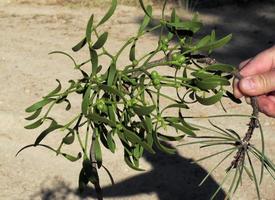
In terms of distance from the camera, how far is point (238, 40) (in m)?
6.36

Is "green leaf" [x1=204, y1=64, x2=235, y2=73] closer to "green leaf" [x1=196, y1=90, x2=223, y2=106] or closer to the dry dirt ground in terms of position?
"green leaf" [x1=196, y1=90, x2=223, y2=106]

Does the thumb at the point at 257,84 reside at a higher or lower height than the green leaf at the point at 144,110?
lower

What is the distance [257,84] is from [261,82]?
44 millimetres

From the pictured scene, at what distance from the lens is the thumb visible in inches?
70.2

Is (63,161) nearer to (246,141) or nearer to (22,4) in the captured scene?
(246,141)

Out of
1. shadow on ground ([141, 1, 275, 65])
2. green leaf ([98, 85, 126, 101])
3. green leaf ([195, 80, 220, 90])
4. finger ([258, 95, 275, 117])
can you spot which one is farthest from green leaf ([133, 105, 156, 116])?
shadow on ground ([141, 1, 275, 65])

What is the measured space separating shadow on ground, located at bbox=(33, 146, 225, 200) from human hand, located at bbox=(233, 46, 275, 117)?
5.97ft

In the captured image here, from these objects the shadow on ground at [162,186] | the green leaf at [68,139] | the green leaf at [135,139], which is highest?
the green leaf at [135,139]

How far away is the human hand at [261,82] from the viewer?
5.88 ft

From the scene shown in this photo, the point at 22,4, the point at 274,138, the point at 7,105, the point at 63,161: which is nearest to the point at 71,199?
the point at 63,161

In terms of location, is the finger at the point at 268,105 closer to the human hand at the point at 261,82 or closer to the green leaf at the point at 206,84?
the human hand at the point at 261,82

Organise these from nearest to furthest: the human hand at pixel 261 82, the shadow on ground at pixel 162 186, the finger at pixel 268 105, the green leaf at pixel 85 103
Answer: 1. the green leaf at pixel 85 103
2. the human hand at pixel 261 82
3. the finger at pixel 268 105
4. the shadow on ground at pixel 162 186

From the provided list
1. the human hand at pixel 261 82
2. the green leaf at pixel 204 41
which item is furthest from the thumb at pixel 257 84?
the green leaf at pixel 204 41

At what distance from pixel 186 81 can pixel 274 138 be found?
3.06m
